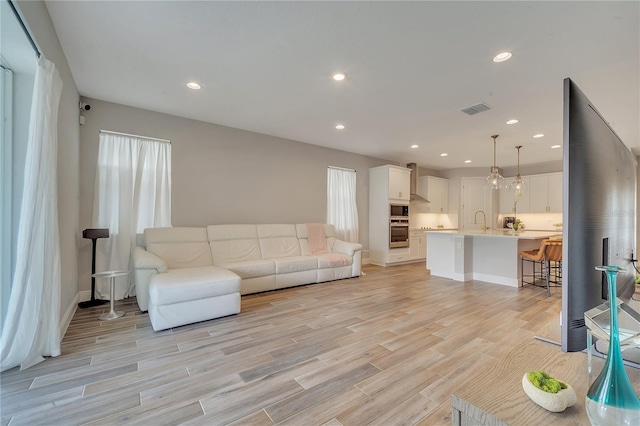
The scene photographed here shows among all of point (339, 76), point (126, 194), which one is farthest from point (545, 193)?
point (126, 194)

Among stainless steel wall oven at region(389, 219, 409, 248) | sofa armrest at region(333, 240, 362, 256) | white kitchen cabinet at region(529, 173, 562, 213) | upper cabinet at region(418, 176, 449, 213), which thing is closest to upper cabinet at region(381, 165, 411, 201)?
stainless steel wall oven at region(389, 219, 409, 248)

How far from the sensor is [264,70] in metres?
2.81

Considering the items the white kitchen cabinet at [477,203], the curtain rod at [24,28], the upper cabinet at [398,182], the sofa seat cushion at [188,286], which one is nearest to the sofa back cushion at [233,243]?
the sofa seat cushion at [188,286]

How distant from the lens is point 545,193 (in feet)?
23.0

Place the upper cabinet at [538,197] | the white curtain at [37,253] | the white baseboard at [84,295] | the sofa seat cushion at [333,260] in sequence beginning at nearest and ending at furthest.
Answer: the white curtain at [37,253]
the white baseboard at [84,295]
the sofa seat cushion at [333,260]
the upper cabinet at [538,197]

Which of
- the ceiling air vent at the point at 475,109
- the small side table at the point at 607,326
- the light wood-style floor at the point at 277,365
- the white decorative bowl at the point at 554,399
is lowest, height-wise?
the light wood-style floor at the point at 277,365

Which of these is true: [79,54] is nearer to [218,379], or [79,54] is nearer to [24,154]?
[24,154]

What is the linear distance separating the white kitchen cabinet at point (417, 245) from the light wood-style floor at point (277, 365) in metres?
3.28

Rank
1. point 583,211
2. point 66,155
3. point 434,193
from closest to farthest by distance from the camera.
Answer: point 583,211 < point 66,155 < point 434,193

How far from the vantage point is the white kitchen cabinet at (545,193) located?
22.3ft

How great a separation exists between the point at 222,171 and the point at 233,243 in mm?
1231

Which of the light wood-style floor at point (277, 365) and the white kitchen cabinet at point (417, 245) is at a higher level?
the white kitchen cabinet at point (417, 245)

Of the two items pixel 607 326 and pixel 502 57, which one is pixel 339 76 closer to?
pixel 502 57

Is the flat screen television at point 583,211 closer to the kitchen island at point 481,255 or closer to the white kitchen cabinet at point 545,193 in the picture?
the kitchen island at point 481,255
